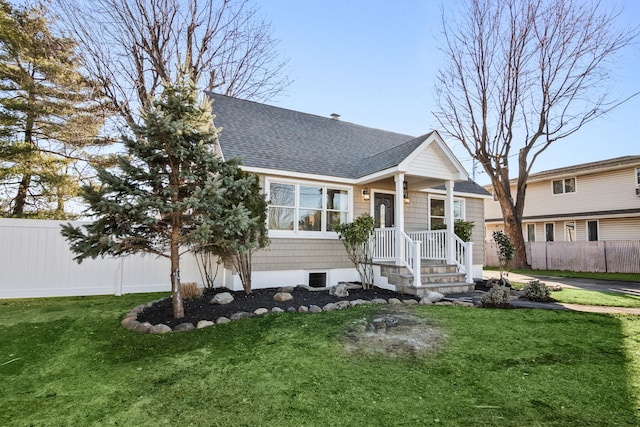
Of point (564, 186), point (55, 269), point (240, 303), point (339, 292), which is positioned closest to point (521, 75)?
point (564, 186)

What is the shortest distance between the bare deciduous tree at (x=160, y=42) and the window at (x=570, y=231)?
1973 centimetres

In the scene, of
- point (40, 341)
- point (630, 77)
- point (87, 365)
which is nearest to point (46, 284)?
point (40, 341)

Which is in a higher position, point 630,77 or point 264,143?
point 630,77

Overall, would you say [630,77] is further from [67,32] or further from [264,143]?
[67,32]

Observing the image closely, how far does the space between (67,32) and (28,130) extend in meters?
3.91

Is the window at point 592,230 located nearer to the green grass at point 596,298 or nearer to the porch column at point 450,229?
the green grass at point 596,298

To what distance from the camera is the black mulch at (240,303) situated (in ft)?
18.6

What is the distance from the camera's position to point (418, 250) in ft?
26.6

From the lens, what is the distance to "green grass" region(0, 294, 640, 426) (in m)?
2.73

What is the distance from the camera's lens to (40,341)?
4.72 m

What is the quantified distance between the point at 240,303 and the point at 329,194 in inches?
170

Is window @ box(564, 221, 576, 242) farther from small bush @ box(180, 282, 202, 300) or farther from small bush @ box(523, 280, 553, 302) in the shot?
small bush @ box(180, 282, 202, 300)

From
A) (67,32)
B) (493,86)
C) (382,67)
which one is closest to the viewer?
(67,32)

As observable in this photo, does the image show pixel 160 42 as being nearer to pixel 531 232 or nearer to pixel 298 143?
pixel 298 143
